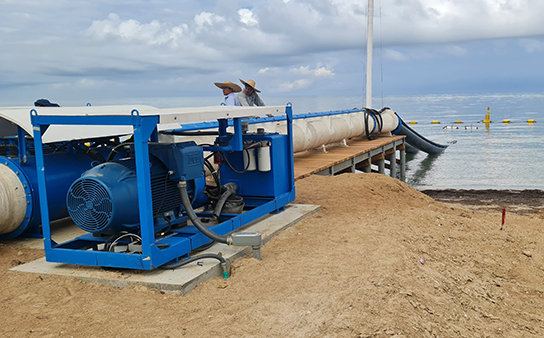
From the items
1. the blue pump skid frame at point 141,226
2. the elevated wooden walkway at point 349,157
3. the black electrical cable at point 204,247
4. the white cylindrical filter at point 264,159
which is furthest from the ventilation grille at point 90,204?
the elevated wooden walkway at point 349,157

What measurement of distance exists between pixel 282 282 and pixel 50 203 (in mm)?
3247

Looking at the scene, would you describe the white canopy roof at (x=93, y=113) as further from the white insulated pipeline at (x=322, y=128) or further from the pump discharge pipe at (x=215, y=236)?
the white insulated pipeline at (x=322, y=128)

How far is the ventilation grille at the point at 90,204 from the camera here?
4805 mm

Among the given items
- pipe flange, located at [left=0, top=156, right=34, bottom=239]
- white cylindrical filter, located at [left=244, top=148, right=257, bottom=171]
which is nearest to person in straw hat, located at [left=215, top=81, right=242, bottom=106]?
white cylindrical filter, located at [left=244, top=148, right=257, bottom=171]

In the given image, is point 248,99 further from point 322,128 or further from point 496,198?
point 496,198

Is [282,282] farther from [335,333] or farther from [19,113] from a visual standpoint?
[19,113]

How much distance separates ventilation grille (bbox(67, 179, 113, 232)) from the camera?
15.8 feet

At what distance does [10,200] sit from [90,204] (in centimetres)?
167

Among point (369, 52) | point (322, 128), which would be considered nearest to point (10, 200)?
point (322, 128)

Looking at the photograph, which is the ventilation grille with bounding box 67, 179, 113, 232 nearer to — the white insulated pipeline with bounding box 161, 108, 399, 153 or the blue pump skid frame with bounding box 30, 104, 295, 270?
the blue pump skid frame with bounding box 30, 104, 295, 270

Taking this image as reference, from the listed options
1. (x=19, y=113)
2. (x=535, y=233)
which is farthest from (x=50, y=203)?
(x=535, y=233)

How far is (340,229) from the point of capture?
6.32 metres

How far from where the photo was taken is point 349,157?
13.3 metres

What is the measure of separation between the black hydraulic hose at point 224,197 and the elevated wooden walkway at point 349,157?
345 centimetres
